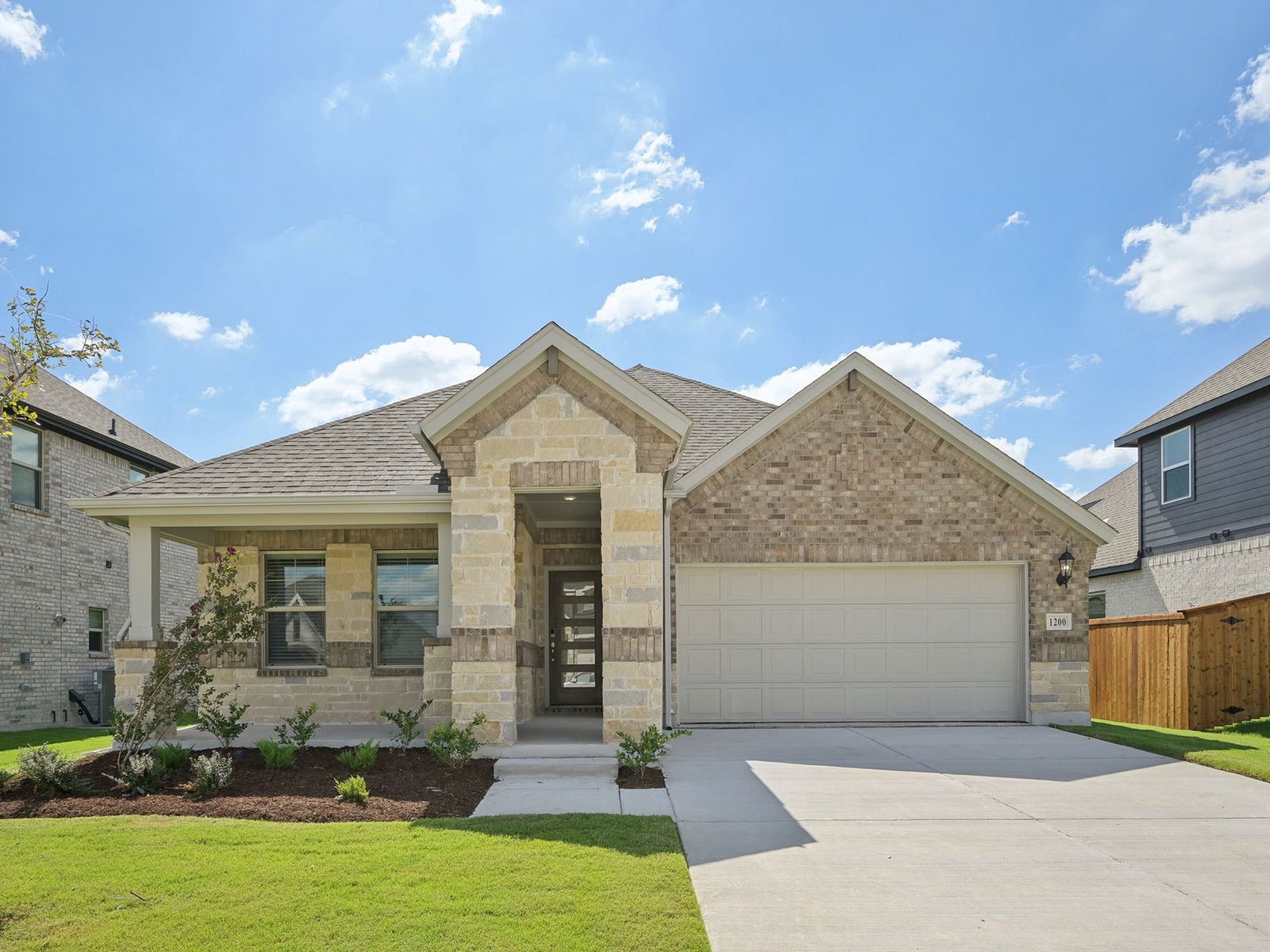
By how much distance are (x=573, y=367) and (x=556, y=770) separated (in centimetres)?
445

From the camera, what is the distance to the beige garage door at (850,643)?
13.1 metres

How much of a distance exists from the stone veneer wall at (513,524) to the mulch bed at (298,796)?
1.30 meters

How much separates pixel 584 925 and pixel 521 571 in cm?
794

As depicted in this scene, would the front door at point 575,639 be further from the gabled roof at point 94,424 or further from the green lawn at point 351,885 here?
the gabled roof at point 94,424

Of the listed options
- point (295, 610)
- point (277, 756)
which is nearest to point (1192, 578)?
point (295, 610)

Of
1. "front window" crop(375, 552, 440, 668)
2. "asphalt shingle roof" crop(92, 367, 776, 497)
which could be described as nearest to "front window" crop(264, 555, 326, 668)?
"front window" crop(375, 552, 440, 668)

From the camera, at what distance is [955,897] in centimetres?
578

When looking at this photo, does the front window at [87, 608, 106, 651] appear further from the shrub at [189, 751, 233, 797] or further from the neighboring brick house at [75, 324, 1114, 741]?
the shrub at [189, 751, 233, 797]

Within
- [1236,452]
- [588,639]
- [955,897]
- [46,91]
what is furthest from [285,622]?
[1236,452]

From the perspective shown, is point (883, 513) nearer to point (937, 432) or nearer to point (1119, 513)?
point (937, 432)

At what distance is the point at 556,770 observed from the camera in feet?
31.6

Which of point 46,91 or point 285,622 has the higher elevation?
point 46,91

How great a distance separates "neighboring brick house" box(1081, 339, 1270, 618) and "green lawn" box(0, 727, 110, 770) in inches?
720

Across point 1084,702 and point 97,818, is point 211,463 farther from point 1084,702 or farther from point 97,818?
point 1084,702
